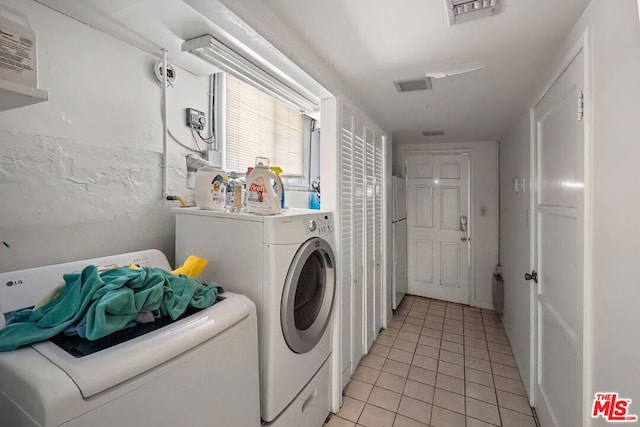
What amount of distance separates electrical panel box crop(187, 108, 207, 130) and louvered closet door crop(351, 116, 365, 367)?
1.08 m

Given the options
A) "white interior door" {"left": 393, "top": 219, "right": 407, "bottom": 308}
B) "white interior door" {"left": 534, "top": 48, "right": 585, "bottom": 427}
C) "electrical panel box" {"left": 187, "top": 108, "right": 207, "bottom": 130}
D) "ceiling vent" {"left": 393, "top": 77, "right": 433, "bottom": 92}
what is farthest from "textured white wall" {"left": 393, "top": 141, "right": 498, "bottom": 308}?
"electrical panel box" {"left": 187, "top": 108, "right": 207, "bottom": 130}

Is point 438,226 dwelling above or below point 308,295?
above

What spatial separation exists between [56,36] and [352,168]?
1.65 m

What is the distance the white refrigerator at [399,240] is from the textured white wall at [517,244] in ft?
3.77

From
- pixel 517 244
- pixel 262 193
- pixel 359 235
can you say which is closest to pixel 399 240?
pixel 517 244

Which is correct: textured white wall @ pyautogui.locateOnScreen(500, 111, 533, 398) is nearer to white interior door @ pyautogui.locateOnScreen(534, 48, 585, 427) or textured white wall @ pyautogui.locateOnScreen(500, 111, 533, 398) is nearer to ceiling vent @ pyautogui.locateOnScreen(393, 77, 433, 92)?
white interior door @ pyautogui.locateOnScreen(534, 48, 585, 427)

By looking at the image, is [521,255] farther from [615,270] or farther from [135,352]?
[135,352]

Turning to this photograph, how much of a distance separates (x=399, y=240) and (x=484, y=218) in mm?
1256

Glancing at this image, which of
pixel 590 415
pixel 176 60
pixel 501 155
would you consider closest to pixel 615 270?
pixel 590 415

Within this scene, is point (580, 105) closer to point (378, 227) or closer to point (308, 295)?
point (308, 295)

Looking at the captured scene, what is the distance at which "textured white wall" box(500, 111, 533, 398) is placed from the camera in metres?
2.05

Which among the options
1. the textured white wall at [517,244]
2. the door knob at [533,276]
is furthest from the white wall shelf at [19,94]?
the textured white wall at [517,244]

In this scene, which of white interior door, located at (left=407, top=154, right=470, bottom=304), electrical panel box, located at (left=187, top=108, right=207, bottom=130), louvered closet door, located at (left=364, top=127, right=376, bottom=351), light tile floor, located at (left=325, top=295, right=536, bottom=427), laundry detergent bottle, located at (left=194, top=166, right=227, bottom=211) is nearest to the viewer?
laundry detergent bottle, located at (left=194, top=166, right=227, bottom=211)

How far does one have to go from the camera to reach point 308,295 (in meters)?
1.59
